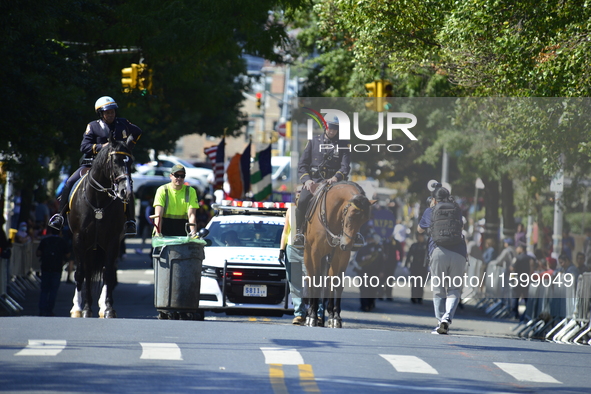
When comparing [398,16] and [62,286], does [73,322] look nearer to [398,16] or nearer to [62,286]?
[398,16]

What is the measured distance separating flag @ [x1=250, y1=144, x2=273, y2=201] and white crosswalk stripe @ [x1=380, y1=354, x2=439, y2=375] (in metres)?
19.6

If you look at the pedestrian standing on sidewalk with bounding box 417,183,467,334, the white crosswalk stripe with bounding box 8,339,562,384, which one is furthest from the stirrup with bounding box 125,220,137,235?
the pedestrian standing on sidewalk with bounding box 417,183,467,334

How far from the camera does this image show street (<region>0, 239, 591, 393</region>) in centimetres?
913

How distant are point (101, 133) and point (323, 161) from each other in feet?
10.5

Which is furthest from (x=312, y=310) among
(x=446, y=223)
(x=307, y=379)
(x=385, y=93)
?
(x=385, y=93)

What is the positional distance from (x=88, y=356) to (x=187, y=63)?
14.5 metres

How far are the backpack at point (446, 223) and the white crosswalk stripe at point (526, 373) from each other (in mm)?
4220

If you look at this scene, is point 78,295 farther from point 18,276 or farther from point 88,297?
point 18,276

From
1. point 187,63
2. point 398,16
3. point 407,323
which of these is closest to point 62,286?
point 187,63

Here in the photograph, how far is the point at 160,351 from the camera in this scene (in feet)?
35.2

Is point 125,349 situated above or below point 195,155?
below

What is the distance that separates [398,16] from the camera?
20125 mm

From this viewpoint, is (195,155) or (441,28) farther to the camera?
(195,155)

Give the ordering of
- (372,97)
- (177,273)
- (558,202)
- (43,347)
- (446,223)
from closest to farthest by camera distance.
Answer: (43,347)
(177,273)
(446,223)
(558,202)
(372,97)
